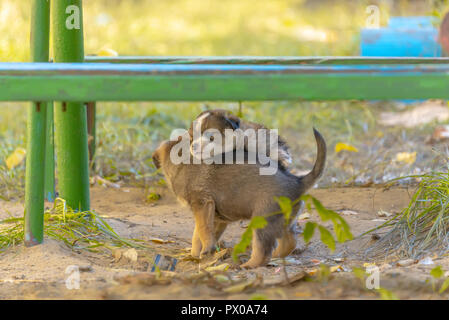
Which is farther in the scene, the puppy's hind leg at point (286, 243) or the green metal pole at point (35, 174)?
the puppy's hind leg at point (286, 243)

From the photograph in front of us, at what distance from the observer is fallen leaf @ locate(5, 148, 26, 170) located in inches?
186

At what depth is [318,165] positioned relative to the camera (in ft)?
10.4

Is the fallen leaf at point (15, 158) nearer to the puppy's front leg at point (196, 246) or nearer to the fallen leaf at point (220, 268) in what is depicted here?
the puppy's front leg at point (196, 246)

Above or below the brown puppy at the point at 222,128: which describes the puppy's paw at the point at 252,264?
below

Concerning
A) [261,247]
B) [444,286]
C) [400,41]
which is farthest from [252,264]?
[400,41]

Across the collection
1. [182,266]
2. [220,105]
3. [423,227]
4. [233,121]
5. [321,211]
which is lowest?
[182,266]

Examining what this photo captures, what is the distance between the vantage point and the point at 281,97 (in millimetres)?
2418

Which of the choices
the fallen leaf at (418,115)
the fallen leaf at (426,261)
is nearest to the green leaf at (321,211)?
the fallen leaf at (426,261)

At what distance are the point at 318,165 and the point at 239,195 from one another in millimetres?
404

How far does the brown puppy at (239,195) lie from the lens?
10.5 ft

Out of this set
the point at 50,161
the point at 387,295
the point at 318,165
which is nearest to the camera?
the point at 387,295

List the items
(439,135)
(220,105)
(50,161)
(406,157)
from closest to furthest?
(50,161), (406,157), (439,135), (220,105)

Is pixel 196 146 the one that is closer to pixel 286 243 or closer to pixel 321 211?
pixel 286 243

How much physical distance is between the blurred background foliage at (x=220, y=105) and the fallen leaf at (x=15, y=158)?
0.18 ft
